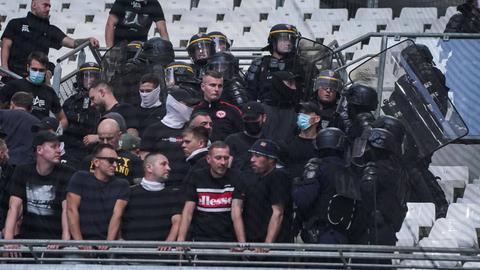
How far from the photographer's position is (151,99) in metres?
12.7

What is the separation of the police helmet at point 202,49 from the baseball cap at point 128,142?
2211mm

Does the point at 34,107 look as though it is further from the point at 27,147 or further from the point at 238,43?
the point at 238,43

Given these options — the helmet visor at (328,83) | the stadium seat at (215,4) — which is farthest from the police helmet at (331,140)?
the stadium seat at (215,4)

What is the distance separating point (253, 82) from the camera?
44.3ft

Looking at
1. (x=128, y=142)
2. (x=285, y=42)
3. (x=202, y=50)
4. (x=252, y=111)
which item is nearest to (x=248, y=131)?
(x=252, y=111)

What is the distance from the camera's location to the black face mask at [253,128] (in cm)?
1170

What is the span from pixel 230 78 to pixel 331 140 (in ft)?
7.57

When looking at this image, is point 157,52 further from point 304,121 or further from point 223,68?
point 304,121

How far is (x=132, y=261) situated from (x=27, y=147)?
2.06 m

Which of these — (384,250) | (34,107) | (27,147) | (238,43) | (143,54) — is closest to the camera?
(384,250)

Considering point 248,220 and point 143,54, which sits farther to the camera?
point 143,54

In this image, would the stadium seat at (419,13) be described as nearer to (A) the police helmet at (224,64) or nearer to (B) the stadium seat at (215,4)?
(B) the stadium seat at (215,4)

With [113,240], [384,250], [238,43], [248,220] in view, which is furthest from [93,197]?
[238,43]

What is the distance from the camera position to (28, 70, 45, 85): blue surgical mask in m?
13.2
